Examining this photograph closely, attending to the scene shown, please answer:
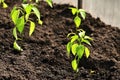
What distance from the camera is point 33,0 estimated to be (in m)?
3.62

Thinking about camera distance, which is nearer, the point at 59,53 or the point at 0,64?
the point at 0,64

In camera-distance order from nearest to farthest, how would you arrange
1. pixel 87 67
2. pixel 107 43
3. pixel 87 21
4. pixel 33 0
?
pixel 87 67
pixel 107 43
pixel 87 21
pixel 33 0

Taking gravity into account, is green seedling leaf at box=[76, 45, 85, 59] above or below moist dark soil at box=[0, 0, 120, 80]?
above

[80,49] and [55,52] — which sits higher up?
[80,49]

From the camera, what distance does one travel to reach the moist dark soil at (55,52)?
2682mm

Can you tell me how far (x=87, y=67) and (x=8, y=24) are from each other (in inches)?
31.5

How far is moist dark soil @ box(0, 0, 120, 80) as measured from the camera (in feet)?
8.80

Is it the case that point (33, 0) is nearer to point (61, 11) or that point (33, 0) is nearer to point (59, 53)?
point (61, 11)

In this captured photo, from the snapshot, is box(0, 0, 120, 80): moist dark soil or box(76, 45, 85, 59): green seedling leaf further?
box(0, 0, 120, 80): moist dark soil

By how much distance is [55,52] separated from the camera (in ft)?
9.51

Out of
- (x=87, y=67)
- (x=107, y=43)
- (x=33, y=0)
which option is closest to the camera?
(x=87, y=67)

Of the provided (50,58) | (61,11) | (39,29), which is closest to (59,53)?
(50,58)

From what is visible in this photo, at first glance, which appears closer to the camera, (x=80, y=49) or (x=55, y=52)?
(x=80, y=49)

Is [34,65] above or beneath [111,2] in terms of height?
beneath
